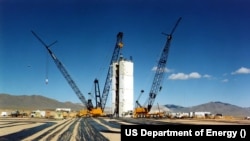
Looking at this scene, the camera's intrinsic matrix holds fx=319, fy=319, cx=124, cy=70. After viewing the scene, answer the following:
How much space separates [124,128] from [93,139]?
15.1m

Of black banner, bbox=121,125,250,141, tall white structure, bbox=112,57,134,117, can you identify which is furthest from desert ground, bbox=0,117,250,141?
tall white structure, bbox=112,57,134,117

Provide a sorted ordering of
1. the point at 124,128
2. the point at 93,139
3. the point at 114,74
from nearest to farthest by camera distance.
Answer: the point at 124,128 → the point at 93,139 → the point at 114,74

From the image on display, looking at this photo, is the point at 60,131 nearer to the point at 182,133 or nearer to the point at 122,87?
the point at 182,133

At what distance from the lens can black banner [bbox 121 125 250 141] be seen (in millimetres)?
19953

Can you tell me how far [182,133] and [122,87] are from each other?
136 m

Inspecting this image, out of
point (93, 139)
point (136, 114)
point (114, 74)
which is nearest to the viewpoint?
point (93, 139)

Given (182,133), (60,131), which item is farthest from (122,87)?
(182,133)

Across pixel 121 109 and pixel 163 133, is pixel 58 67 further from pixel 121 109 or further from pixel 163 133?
pixel 163 133

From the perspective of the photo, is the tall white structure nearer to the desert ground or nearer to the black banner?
the desert ground

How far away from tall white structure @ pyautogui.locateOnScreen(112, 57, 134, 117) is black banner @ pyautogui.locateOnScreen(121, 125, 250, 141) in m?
133

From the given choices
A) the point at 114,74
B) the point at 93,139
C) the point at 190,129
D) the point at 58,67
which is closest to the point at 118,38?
the point at 114,74

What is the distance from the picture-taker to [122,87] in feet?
512

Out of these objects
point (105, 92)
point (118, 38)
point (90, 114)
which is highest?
point (118, 38)

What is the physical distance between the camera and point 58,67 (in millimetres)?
147000
